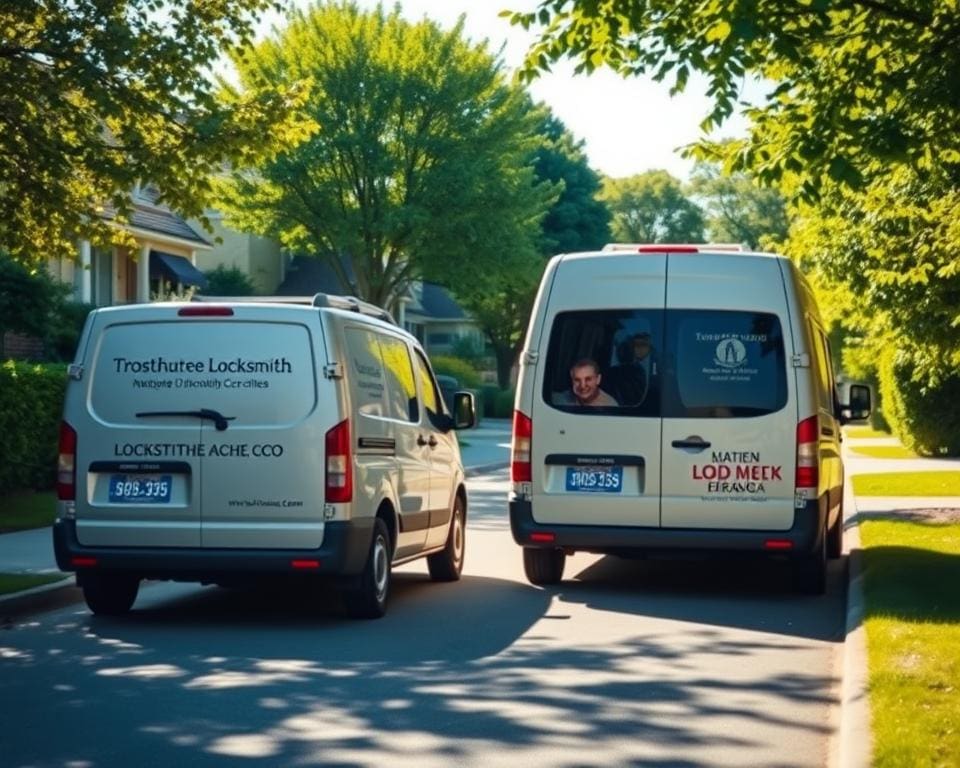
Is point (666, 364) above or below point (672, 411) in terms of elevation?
above

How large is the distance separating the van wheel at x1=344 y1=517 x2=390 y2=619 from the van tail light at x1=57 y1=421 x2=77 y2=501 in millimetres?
1918

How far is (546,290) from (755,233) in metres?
99.0

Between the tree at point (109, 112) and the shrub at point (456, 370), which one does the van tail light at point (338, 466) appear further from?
the shrub at point (456, 370)

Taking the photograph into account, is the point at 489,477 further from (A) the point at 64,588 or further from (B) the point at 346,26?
(A) the point at 64,588

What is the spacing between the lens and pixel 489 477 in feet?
108

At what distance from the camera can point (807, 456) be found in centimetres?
1255

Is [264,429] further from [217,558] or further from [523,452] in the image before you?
[523,452]

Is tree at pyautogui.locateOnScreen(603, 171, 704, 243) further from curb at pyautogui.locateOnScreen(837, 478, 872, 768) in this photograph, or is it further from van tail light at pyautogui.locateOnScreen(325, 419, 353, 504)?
van tail light at pyautogui.locateOnScreen(325, 419, 353, 504)

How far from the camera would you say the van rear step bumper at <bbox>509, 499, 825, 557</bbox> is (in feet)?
41.0

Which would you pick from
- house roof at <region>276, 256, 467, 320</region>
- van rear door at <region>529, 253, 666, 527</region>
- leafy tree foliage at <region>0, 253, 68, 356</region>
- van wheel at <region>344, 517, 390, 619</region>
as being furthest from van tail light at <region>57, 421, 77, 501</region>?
house roof at <region>276, 256, 467, 320</region>

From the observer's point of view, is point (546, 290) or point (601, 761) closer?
point (601, 761)

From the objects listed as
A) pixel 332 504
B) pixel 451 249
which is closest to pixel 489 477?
pixel 451 249

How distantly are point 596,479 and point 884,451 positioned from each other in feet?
95.7

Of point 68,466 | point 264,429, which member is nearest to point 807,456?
point 264,429
